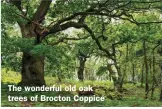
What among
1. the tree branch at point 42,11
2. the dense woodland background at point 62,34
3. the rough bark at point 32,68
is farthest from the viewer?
the tree branch at point 42,11

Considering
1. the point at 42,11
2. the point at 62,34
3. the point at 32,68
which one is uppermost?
the point at 42,11

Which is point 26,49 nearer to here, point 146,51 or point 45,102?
point 45,102

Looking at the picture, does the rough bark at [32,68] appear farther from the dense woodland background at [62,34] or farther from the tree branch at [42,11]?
the tree branch at [42,11]

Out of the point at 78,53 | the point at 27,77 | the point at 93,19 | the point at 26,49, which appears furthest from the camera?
the point at 78,53

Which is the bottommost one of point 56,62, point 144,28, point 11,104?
point 11,104

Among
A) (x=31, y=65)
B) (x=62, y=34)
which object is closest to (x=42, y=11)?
(x=31, y=65)

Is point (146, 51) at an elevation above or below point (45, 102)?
above

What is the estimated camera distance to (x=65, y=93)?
9555 millimetres

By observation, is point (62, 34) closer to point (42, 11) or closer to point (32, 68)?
point (42, 11)

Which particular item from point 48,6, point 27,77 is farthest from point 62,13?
point 27,77

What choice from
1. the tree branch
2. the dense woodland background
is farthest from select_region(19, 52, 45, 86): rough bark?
the tree branch

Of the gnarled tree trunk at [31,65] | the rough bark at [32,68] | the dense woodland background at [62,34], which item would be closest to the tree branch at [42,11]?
the dense woodland background at [62,34]

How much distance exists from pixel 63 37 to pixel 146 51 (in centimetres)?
482

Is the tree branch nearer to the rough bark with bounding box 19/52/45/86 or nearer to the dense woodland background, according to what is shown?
the dense woodland background
